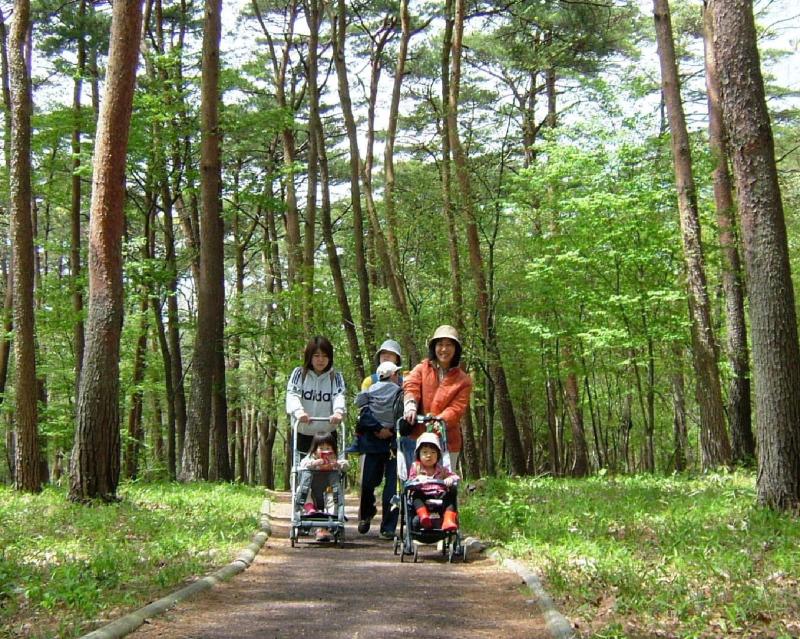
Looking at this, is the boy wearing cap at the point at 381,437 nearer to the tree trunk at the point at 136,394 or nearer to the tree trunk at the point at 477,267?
the tree trunk at the point at 477,267

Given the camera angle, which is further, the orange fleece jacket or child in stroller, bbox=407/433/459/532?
the orange fleece jacket

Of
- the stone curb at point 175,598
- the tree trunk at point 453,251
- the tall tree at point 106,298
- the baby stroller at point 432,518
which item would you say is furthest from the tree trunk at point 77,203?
the baby stroller at point 432,518

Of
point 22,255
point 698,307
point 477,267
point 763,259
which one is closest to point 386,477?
point 763,259

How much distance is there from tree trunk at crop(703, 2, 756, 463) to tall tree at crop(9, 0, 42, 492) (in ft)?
36.0

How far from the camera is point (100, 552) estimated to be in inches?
253

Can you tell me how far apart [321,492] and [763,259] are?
15.9 ft

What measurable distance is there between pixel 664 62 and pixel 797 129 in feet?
33.8

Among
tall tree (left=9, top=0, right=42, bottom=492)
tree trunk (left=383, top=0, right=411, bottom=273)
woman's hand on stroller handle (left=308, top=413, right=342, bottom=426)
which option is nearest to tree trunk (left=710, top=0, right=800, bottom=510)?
woman's hand on stroller handle (left=308, top=413, right=342, bottom=426)

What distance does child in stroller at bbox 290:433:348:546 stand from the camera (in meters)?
8.14

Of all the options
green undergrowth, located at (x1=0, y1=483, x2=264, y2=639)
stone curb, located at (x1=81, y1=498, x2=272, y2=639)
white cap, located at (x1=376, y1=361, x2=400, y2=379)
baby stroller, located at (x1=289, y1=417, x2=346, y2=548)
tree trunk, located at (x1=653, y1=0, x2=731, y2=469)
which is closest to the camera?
stone curb, located at (x1=81, y1=498, x2=272, y2=639)

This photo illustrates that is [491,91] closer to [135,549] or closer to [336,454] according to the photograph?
[336,454]

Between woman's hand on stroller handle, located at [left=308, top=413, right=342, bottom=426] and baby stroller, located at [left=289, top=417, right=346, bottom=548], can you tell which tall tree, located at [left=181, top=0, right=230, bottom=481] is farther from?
woman's hand on stroller handle, located at [left=308, top=413, right=342, bottom=426]

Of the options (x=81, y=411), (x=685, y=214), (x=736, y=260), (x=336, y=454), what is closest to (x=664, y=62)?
(x=685, y=214)

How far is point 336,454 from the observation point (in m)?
8.42
